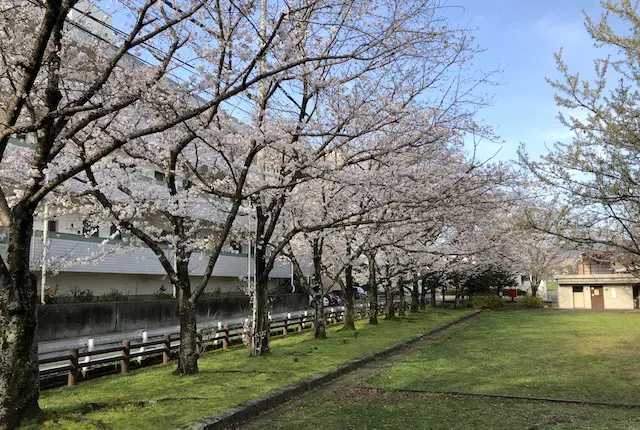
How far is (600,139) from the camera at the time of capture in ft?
24.5

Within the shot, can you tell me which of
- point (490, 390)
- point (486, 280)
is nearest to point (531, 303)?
point (486, 280)

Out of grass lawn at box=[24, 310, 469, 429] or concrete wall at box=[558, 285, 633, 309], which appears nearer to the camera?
grass lawn at box=[24, 310, 469, 429]

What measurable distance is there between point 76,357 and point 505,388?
27.3ft

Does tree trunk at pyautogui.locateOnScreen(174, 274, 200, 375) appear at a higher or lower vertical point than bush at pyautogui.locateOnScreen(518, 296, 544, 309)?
higher

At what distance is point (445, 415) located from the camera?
23.4ft

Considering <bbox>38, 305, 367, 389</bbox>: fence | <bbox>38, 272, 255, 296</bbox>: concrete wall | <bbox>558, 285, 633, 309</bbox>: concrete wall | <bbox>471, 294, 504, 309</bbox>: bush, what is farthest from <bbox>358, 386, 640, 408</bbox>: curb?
<bbox>558, 285, 633, 309</bbox>: concrete wall

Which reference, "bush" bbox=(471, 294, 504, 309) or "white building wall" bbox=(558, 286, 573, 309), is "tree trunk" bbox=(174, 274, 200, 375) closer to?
"bush" bbox=(471, 294, 504, 309)

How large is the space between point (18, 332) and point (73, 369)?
4.05m

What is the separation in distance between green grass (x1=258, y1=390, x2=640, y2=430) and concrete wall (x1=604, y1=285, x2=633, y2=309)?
135 feet

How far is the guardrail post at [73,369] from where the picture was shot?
955 centimetres

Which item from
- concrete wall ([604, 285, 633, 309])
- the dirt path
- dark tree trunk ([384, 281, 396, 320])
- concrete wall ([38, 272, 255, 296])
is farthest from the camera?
concrete wall ([604, 285, 633, 309])

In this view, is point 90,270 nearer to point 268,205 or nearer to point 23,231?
point 268,205

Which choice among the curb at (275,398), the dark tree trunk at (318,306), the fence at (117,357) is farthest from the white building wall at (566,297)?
the curb at (275,398)

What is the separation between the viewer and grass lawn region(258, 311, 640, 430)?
6.78 metres
